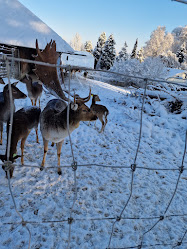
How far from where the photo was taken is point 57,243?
211cm

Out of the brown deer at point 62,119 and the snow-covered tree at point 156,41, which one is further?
the snow-covered tree at point 156,41

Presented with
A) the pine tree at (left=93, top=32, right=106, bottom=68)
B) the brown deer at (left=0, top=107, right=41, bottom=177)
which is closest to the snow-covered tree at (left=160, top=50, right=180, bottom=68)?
the pine tree at (left=93, top=32, right=106, bottom=68)

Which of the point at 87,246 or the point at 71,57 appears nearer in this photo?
the point at 87,246

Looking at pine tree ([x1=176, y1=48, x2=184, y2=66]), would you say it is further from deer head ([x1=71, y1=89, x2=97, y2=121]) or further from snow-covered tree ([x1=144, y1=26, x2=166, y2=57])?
deer head ([x1=71, y1=89, x2=97, y2=121])

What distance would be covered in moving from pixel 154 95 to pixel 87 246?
9005 millimetres

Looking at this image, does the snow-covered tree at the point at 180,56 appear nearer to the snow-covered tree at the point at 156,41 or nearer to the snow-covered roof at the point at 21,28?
the snow-covered tree at the point at 156,41

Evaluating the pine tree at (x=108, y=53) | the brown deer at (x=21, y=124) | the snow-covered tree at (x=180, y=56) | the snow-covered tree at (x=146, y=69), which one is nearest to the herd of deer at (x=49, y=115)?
the brown deer at (x=21, y=124)

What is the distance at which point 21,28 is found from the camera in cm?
1046

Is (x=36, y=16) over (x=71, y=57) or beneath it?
over

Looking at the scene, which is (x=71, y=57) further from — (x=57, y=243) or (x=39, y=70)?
(x=57, y=243)

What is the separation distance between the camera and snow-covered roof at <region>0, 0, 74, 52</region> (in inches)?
385

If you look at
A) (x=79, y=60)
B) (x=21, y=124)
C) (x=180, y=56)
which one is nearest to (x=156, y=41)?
(x=180, y=56)

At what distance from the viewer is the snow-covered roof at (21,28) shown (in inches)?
385

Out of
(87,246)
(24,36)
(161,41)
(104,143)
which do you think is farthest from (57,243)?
(161,41)
